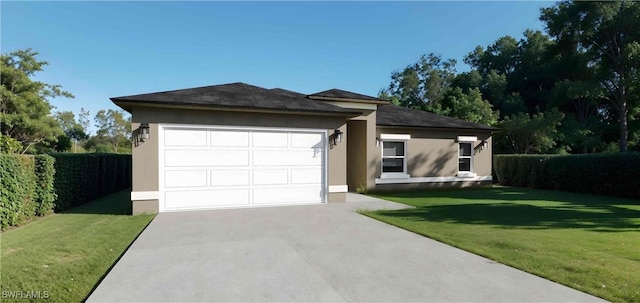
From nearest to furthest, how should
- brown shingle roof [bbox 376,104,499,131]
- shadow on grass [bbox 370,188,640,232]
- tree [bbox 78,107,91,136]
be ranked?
shadow on grass [bbox 370,188,640,232] → brown shingle roof [bbox 376,104,499,131] → tree [bbox 78,107,91,136]

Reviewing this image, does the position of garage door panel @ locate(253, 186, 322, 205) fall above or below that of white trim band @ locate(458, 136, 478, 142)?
below

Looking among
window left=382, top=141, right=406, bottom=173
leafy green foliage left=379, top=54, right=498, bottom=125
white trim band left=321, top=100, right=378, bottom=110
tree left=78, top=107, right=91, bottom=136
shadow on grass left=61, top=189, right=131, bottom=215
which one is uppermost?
leafy green foliage left=379, top=54, right=498, bottom=125

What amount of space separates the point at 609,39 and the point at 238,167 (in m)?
33.6

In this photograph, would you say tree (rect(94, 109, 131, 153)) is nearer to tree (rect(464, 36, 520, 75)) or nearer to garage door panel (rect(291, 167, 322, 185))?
garage door panel (rect(291, 167, 322, 185))

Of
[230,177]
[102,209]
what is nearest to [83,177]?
[102,209]

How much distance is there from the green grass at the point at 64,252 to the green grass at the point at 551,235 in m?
5.54

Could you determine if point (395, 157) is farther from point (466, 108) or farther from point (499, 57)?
point (499, 57)

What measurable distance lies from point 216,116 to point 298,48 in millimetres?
10861

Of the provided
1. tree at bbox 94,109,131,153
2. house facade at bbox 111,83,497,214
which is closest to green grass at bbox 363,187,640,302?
house facade at bbox 111,83,497,214

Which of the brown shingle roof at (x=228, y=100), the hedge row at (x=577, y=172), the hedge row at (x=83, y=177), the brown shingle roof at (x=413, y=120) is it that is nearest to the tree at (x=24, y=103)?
the hedge row at (x=83, y=177)

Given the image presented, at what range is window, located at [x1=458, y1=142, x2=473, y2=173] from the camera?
1598cm

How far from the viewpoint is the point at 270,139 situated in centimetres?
974

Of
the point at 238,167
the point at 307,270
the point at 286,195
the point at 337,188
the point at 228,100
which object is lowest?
the point at 307,270

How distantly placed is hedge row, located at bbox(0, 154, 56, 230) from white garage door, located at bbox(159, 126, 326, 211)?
3.01m
